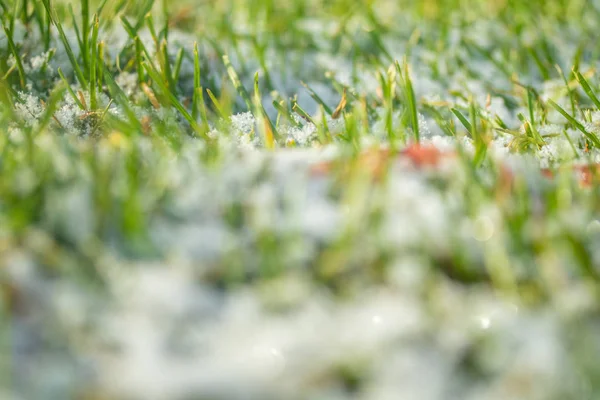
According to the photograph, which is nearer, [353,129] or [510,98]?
[353,129]

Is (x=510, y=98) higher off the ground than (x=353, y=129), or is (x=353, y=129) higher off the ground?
(x=510, y=98)

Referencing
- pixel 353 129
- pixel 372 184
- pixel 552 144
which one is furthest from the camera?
pixel 552 144

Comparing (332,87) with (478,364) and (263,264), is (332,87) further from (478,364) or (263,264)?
(478,364)

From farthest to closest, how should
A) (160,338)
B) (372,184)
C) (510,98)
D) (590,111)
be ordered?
(510,98)
(590,111)
(372,184)
(160,338)

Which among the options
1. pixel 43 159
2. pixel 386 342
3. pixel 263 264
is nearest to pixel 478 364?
pixel 386 342

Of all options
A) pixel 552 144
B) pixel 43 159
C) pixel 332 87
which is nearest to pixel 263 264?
pixel 43 159

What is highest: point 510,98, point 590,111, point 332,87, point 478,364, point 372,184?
point 332,87

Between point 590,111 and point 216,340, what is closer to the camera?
point 216,340

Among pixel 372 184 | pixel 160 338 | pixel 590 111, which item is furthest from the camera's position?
pixel 590 111

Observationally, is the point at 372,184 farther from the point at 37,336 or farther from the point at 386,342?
the point at 37,336
